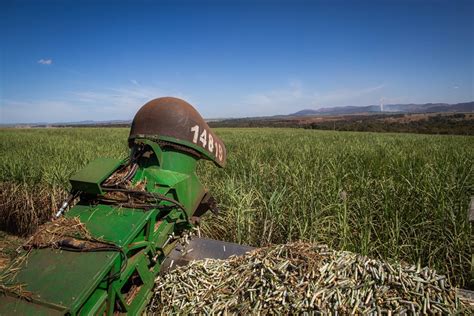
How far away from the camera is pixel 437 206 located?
10.0 feet

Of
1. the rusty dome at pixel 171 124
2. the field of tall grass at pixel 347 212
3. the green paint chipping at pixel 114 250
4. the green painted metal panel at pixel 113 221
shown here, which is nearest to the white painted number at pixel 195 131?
the rusty dome at pixel 171 124

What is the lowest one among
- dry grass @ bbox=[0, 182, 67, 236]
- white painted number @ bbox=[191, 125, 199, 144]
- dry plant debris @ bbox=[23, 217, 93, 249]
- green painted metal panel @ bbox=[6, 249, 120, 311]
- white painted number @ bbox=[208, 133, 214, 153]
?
dry grass @ bbox=[0, 182, 67, 236]

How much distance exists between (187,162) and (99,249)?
1.02 metres

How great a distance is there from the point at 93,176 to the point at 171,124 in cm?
70

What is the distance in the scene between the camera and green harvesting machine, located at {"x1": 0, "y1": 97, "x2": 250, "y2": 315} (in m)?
1.32

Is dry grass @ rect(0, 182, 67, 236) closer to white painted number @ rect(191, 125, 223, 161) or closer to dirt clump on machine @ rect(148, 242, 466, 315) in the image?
white painted number @ rect(191, 125, 223, 161)

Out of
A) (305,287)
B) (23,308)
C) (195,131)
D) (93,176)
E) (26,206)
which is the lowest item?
(26,206)

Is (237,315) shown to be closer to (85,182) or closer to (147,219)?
(147,219)

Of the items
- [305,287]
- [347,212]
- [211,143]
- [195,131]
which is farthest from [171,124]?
[347,212]

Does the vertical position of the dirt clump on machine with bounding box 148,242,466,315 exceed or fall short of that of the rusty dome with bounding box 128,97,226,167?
it falls short

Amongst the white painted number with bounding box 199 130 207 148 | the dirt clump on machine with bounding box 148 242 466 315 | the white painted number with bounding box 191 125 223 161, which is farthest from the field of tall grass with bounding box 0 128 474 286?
the white painted number with bounding box 199 130 207 148

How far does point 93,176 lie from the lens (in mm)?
1772

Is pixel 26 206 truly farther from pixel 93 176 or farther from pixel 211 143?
pixel 211 143

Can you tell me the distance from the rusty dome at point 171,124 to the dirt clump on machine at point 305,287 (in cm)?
104
